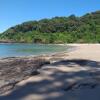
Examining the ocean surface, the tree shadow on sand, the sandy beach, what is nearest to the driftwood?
the sandy beach

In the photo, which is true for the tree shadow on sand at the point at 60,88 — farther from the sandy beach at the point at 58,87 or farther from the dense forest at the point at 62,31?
the dense forest at the point at 62,31

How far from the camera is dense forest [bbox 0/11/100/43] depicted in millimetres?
112750

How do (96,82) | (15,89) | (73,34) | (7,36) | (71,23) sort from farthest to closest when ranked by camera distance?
(7,36) < (71,23) < (73,34) < (96,82) < (15,89)

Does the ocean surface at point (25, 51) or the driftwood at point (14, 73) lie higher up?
the driftwood at point (14, 73)

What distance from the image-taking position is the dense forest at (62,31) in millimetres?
112750

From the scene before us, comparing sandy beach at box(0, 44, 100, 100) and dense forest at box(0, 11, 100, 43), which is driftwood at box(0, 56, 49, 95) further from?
dense forest at box(0, 11, 100, 43)

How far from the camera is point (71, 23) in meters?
126

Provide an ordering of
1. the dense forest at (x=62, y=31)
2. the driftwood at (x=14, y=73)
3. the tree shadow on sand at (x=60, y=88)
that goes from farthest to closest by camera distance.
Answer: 1. the dense forest at (x=62, y=31)
2. the driftwood at (x=14, y=73)
3. the tree shadow on sand at (x=60, y=88)

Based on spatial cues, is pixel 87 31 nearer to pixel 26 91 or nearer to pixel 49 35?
pixel 49 35

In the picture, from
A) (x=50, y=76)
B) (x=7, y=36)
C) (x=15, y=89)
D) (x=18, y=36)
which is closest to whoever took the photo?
(x=15, y=89)

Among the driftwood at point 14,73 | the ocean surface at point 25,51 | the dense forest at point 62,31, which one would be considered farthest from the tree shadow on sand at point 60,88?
the dense forest at point 62,31

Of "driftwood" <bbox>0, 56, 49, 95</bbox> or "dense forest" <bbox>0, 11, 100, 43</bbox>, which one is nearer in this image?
"driftwood" <bbox>0, 56, 49, 95</bbox>

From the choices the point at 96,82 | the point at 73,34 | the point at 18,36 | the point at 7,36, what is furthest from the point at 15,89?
the point at 7,36

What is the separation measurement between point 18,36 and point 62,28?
20867 mm
